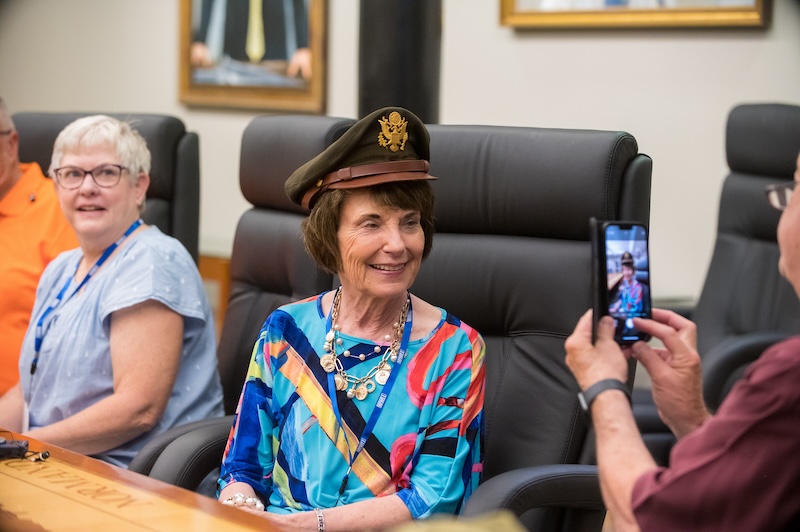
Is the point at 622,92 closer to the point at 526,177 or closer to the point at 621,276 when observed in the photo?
the point at 526,177

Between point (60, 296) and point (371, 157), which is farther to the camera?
point (60, 296)

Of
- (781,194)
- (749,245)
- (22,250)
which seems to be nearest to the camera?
(781,194)

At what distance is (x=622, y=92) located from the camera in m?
3.99

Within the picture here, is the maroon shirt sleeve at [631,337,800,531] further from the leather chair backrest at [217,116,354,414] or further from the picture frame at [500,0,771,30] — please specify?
the picture frame at [500,0,771,30]

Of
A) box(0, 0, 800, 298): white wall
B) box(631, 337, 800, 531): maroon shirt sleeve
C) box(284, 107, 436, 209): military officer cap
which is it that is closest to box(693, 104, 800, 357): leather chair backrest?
box(0, 0, 800, 298): white wall

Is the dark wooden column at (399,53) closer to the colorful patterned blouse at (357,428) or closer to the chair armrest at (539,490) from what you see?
the colorful patterned blouse at (357,428)

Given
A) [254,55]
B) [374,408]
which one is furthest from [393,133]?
[254,55]

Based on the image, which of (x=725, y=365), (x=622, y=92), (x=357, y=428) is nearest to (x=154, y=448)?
(x=357, y=428)

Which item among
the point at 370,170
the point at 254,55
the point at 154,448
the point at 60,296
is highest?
the point at 254,55

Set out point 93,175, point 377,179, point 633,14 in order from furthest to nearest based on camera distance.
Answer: point 633,14 < point 93,175 < point 377,179

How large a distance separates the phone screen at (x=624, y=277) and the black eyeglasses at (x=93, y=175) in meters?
1.39

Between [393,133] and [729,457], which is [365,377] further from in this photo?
[729,457]

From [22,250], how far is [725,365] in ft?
6.32

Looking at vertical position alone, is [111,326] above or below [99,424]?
above
